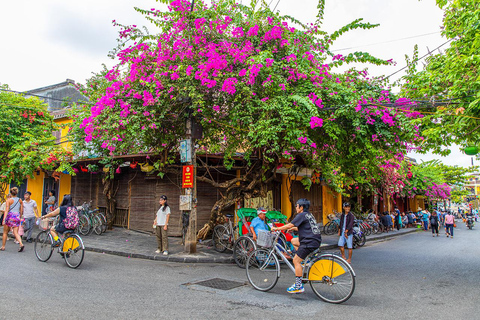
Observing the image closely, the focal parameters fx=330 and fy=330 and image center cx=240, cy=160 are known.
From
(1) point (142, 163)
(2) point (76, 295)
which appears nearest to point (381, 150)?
(2) point (76, 295)

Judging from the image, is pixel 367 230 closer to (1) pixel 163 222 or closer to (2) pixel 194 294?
(1) pixel 163 222

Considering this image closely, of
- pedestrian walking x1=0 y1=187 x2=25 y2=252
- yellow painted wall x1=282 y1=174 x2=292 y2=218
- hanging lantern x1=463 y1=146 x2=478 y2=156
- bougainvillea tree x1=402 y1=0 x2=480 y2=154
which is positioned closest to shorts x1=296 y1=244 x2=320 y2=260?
bougainvillea tree x1=402 y1=0 x2=480 y2=154

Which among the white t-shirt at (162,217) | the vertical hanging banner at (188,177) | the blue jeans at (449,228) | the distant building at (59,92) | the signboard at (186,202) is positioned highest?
the distant building at (59,92)

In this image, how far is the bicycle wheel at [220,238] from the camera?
1053 centimetres

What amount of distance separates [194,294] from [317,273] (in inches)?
88.1

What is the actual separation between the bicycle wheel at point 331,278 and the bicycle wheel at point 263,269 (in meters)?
0.70

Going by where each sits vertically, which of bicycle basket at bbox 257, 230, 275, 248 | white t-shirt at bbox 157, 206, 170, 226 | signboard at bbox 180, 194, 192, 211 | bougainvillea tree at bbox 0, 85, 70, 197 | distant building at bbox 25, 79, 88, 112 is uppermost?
distant building at bbox 25, 79, 88, 112

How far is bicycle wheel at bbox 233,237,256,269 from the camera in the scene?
27.4 feet

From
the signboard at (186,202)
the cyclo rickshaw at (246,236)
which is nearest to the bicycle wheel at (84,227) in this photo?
the signboard at (186,202)

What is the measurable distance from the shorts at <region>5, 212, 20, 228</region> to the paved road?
1.45 m

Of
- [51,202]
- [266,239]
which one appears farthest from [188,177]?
[266,239]

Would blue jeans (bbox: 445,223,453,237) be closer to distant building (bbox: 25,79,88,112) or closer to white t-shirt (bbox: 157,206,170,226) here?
white t-shirt (bbox: 157,206,170,226)

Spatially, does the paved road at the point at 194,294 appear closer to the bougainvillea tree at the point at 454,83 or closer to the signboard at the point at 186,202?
the signboard at the point at 186,202

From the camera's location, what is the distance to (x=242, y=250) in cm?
861
